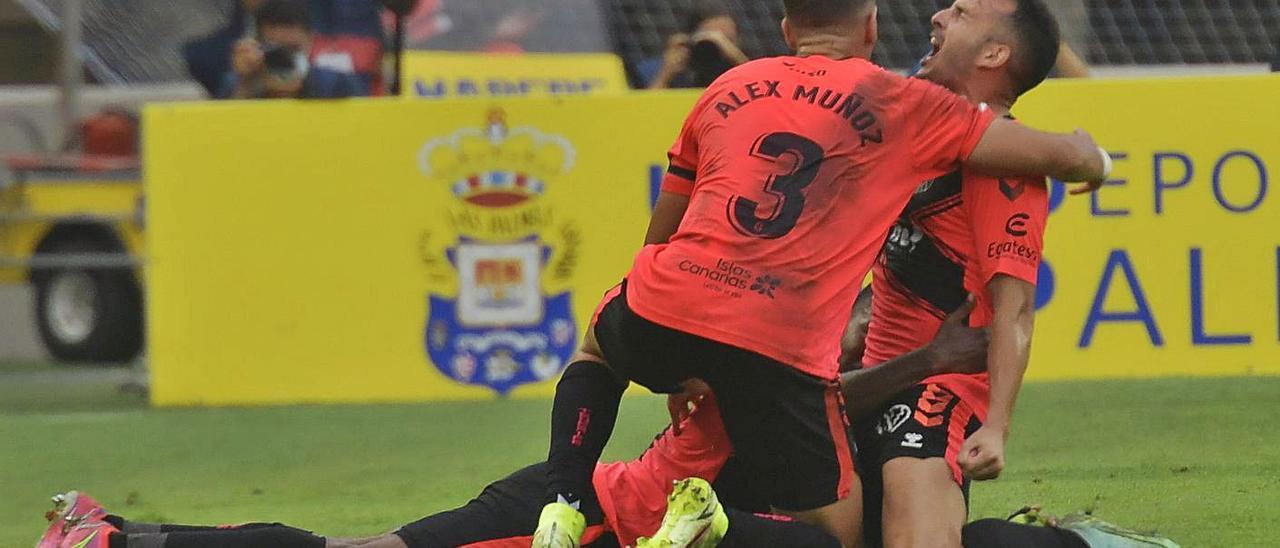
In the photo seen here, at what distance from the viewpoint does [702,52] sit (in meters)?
9.23

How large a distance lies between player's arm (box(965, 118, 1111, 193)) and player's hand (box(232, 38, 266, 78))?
231 inches

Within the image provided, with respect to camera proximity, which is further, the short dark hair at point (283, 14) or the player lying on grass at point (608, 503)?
the short dark hair at point (283, 14)

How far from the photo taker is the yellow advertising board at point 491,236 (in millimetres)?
8531

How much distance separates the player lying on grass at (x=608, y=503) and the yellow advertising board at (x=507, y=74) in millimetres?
6148

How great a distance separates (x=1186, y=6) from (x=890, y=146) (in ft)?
→ 22.5

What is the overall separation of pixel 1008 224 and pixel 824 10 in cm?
61

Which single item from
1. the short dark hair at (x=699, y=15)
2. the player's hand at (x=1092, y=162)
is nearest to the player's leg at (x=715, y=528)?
the player's hand at (x=1092, y=162)

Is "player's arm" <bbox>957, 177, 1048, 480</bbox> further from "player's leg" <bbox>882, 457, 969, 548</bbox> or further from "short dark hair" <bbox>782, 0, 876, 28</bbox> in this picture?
"short dark hair" <bbox>782, 0, 876, 28</bbox>

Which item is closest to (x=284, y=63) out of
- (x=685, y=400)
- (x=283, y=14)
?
(x=283, y=14)

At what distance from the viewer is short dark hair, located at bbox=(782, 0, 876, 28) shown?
4.21m

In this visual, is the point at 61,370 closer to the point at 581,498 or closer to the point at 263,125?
the point at 263,125

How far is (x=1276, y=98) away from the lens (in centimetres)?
852

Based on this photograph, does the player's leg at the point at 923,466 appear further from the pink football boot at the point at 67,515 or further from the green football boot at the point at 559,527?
the pink football boot at the point at 67,515

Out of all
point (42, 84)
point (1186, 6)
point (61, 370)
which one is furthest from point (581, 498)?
point (42, 84)
